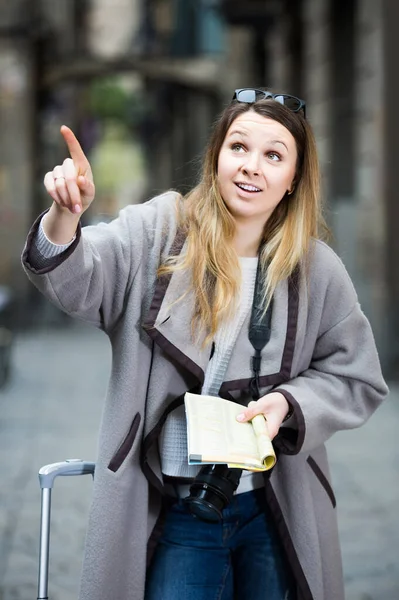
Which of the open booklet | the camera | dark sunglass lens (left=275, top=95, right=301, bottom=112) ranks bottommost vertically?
the camera

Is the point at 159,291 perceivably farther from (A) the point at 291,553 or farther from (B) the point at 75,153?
(A) the point at 291,553

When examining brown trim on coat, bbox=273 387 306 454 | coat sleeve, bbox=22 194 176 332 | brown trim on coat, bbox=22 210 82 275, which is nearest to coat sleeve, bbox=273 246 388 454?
brown trim on coat, bbox=273 387 306 454

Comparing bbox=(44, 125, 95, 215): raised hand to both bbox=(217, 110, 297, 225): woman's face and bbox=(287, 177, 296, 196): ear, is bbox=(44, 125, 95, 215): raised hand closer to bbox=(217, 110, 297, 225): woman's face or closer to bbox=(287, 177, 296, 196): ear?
bbox=(217, 110, 297, 225): woman's face

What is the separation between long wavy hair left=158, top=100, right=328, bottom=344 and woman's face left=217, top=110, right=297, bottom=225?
0.03 m

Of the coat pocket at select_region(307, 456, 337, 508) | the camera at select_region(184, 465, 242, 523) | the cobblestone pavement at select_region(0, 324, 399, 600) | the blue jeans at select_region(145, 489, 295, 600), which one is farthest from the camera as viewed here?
the cobblestone pavement at select_region(0, 324, 399, 600)

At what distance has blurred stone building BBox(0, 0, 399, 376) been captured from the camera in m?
10.6

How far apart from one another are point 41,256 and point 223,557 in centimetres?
93

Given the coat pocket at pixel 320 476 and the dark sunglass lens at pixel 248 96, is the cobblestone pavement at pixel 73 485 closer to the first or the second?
the coat pocket at pixel 320 476

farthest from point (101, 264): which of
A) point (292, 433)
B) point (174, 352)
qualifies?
point (292, 433)

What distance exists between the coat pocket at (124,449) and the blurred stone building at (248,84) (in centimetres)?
81

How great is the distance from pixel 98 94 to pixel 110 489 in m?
39.4

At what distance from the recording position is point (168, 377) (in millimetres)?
2486

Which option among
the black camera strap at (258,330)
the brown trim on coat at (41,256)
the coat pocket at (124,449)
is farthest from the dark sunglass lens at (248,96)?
the coat pocket at (124,449)

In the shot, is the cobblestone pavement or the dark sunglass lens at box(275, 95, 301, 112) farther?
the cobblestone pavement
